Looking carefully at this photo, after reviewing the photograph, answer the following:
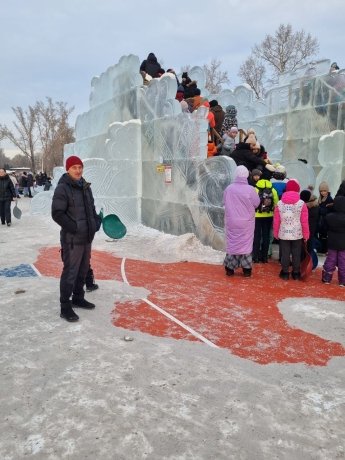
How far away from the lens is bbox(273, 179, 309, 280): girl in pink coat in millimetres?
5887

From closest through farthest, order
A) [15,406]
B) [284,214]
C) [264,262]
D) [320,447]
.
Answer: [320,447], [15,406], [284,214], [264,262]

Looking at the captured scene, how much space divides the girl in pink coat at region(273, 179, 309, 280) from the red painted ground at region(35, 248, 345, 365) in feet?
1.01

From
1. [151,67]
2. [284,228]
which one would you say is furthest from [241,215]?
[151,67]

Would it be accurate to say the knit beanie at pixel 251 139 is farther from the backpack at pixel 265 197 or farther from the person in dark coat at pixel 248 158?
the backpack at pixel 265 197

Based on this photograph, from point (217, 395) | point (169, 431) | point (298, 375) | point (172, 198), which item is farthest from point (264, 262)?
point (169, 431)

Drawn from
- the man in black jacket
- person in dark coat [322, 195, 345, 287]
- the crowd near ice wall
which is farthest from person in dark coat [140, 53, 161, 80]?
the man in black jacket

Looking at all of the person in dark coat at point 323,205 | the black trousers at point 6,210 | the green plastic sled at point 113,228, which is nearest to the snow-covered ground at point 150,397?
the person in dark coat at point 323,205

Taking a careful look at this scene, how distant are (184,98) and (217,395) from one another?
987 centimetres

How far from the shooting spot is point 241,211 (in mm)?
6023

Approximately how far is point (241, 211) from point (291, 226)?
2.55 feet

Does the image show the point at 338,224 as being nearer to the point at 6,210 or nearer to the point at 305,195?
the point at 305,195

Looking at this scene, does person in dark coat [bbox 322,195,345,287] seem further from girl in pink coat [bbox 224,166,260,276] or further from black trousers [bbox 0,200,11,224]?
black trousers [bbox 0,200,11,224]

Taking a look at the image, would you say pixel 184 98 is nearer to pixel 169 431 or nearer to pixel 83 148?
pixel 83 148

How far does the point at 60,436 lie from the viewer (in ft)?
7.68
